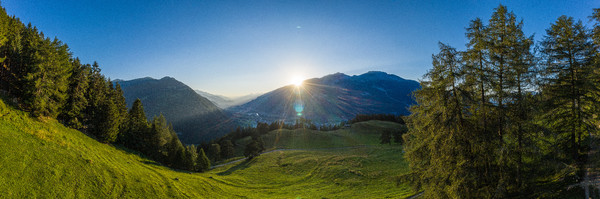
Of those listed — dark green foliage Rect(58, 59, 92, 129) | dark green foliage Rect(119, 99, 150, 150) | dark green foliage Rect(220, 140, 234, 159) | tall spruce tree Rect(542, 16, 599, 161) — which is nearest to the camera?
tall spruce tree Rect(542, 16, 599, 161)

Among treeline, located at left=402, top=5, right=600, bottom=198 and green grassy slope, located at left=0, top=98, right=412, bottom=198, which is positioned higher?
treeline, located at left=402, top=5, right=600, bottom=198

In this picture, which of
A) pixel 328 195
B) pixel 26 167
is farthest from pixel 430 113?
pixel 26 167

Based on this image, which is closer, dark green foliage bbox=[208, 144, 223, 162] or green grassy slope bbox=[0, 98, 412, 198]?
green grassy slope bbox=[0, 98, 412, 198]

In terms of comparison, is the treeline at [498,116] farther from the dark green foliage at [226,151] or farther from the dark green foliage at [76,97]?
the dark green foliage at [226,151]

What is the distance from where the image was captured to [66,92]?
40969 millimetres

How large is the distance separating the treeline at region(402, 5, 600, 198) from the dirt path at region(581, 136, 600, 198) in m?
0.47

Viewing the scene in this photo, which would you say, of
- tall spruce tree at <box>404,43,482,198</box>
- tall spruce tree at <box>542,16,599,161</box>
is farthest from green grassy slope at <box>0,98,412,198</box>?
tall spruce tree at <box>542,16,599,161</box>

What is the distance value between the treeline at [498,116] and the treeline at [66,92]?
171 ft

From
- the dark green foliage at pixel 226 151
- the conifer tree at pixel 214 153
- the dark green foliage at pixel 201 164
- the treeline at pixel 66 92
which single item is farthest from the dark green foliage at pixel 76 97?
the dark green foliage at pixel 226 151

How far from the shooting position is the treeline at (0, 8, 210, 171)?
34500mm

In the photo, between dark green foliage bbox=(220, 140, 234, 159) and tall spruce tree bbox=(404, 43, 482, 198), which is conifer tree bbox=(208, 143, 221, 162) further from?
tall spruce tree bbox=(404, 43, 482, 198)

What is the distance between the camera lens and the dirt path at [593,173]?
15163 mm

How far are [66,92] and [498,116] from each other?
63224 mm

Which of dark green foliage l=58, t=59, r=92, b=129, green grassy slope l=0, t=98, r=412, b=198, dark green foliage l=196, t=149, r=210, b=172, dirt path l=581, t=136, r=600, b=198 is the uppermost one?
dark green foliage l=58, t=59, r=92, b=129
